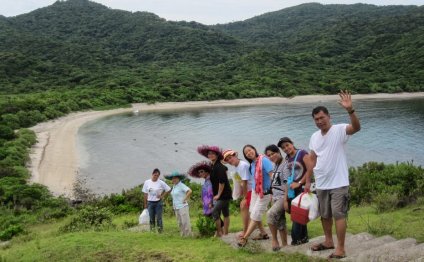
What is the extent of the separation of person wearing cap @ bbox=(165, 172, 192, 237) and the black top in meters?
1.17

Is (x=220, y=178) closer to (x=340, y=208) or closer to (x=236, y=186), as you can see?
(x=236, y=186)

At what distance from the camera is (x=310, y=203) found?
631 centimetres

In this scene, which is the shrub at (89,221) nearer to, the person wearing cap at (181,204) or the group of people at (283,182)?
the person wearing cap at (181,204)

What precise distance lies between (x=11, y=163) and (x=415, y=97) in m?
65.5

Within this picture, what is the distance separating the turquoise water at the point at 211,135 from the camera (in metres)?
31.0

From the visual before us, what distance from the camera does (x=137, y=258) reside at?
704cm

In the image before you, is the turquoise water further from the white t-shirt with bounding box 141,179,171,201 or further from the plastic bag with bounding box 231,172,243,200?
the plastic bag with bounding box 231,172,243,200

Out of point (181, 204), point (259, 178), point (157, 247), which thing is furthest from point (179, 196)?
point (259, 178)

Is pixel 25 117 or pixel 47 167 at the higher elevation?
pixel 25 117

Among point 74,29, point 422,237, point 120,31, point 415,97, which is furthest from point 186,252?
point 74,29

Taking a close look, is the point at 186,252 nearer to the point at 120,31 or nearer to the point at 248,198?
the point at 248,198

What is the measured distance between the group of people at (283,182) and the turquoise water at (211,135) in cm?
1684

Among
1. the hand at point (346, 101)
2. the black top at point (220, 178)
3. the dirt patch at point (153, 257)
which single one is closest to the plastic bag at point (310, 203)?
the hand at point (346, 101)

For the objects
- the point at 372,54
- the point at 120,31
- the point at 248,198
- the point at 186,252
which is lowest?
the point at 186,252
